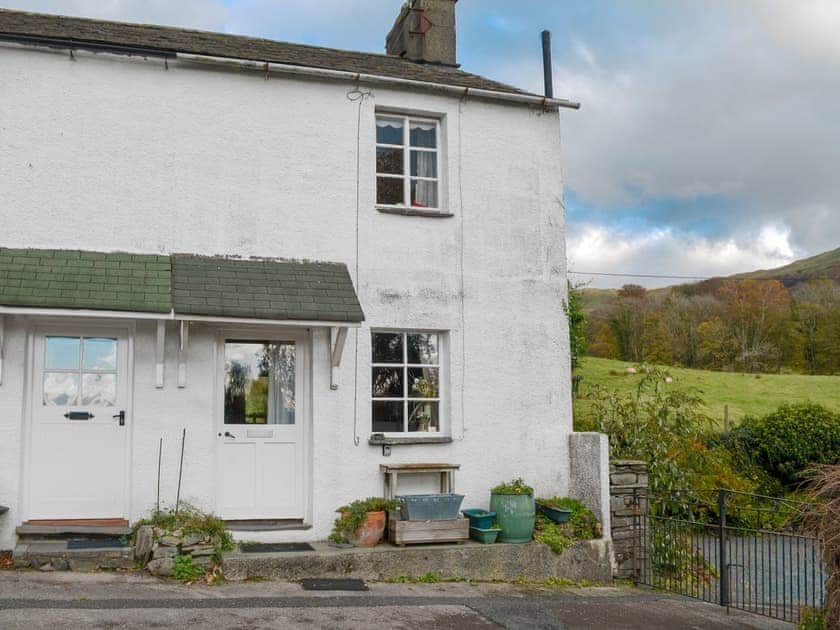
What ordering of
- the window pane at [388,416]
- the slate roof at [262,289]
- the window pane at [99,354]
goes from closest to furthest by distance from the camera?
the slate roof at [262,289] < the window pane at [99,354] < the window pane at [388,416]

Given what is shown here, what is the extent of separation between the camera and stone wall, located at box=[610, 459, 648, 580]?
36.5 ft

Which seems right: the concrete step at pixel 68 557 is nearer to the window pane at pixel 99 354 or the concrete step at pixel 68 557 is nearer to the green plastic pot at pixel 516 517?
the window pane at pixel 99 354

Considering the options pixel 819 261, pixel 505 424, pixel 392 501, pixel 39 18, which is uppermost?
pixel 819 261

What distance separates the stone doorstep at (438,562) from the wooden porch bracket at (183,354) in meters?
2.14

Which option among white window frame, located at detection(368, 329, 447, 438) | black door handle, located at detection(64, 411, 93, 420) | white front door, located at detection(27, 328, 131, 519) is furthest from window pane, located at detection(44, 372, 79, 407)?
white window frame, located at detection(368, 329, 447, 438)

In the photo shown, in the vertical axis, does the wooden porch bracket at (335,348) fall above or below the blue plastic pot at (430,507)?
above

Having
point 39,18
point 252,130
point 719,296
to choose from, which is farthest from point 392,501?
point 719,296

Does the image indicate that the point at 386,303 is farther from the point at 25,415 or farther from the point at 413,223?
the point at 25,415

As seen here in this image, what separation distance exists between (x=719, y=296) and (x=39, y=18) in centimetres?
4390

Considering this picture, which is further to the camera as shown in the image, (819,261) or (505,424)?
(819,261)

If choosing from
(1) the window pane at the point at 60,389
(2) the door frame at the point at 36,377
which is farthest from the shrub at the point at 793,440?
(1) the window pane at the point at 60,389

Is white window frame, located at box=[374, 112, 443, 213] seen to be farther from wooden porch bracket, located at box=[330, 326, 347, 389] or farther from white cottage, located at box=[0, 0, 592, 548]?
wooden porch bracket, located at box=[330, 326, 347, 389]

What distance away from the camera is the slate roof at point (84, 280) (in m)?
8.82

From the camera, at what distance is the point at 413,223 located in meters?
11.2
